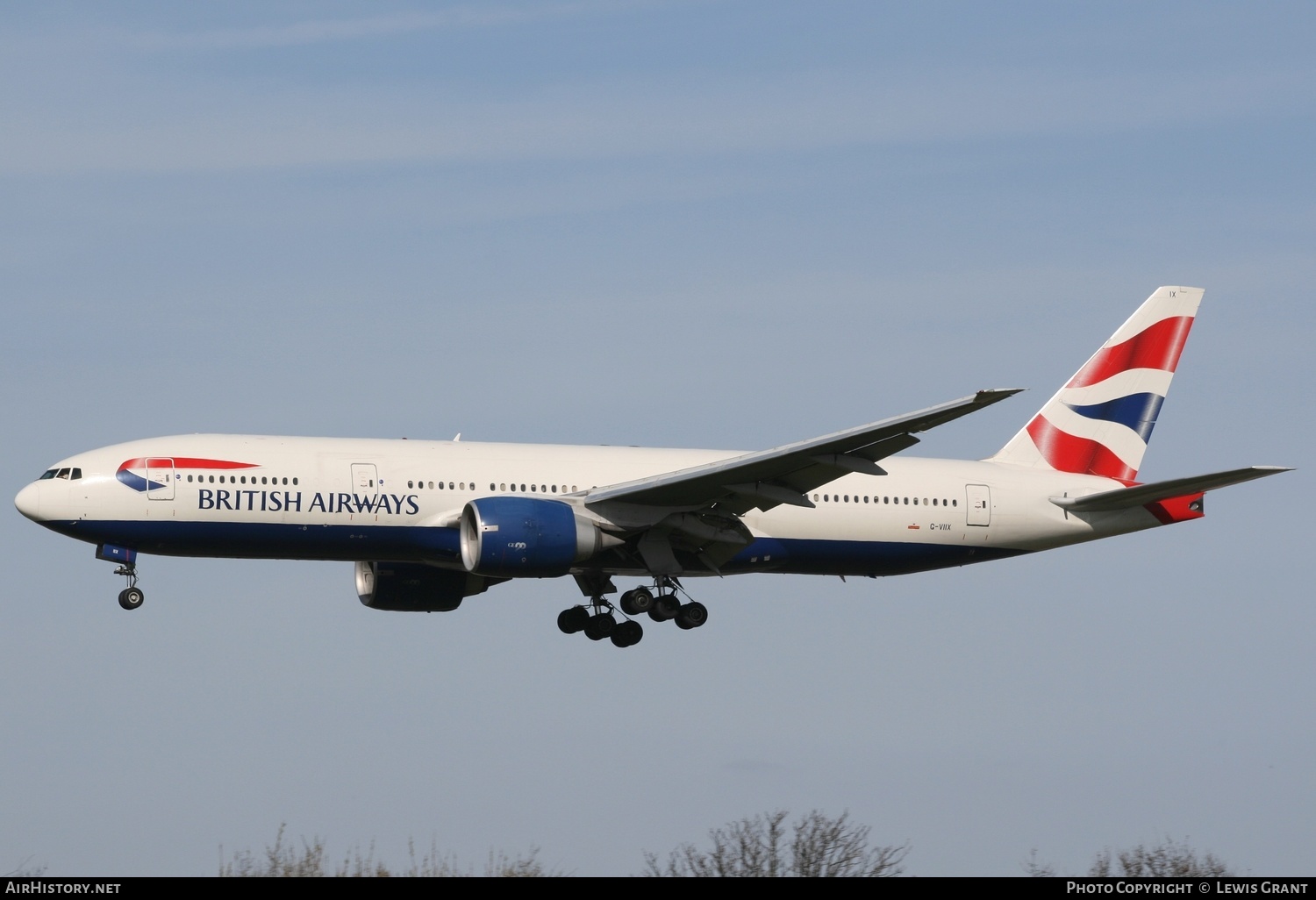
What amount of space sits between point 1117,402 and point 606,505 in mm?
14412

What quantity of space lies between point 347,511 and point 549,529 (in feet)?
13.5

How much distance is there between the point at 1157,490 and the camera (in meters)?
40.0

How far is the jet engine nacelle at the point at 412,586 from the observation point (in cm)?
4238

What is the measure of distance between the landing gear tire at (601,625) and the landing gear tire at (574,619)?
0.23m

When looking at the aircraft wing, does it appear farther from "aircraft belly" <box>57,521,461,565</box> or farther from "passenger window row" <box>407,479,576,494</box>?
"aircraft belly" <box>57,521,461,565</box>

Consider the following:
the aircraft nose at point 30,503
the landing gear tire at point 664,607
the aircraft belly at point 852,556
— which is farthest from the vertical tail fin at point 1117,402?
the aircraft nose at point 30,503

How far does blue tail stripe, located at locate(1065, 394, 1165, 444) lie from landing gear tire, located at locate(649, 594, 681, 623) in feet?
37.4

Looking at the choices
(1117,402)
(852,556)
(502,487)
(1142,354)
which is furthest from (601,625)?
(1142,354)

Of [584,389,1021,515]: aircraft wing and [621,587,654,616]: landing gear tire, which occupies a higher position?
[584,389,1021,515]: aircraft wing

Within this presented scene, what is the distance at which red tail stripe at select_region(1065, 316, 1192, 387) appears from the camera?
150ft

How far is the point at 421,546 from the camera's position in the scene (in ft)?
124

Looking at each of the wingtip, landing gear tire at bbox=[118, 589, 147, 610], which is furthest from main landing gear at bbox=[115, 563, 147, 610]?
the wingtip
